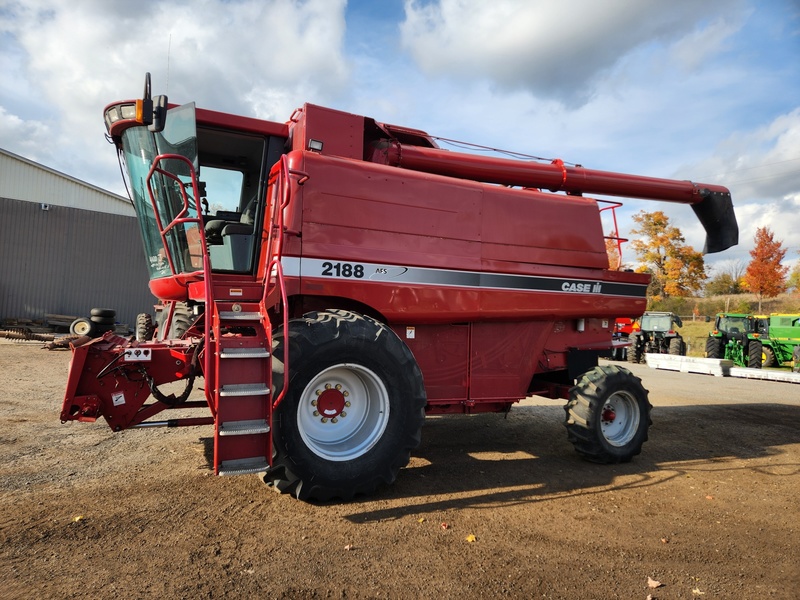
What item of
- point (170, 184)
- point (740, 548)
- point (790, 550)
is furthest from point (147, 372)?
point (790, 550)

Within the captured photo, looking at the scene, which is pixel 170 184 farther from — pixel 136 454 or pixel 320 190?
pixel 136 454

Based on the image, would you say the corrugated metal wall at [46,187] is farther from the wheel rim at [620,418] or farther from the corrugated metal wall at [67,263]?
the wheel rim at [620,418]

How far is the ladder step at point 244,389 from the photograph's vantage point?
3686 mm

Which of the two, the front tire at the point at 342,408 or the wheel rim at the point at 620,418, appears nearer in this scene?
the front tire at the point at 342,408

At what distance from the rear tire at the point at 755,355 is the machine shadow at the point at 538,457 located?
1175 cm

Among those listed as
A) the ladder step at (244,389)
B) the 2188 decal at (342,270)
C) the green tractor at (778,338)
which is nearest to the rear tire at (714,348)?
the green tractor at (778,338)

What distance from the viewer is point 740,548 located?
146 inches

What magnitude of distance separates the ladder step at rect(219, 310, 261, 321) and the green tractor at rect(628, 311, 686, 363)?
66.8ft

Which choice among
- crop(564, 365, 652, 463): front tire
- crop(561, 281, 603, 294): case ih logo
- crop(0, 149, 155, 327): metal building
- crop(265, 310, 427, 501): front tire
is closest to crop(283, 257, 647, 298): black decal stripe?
crop(561, 281, 603, 294): case ih logo

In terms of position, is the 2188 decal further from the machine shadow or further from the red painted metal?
the machine shadow

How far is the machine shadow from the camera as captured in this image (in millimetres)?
4512

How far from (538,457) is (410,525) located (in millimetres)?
2506

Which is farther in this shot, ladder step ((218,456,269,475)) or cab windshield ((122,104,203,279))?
cab windshield ((122,104,203,279))

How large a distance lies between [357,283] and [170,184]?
1985mm
